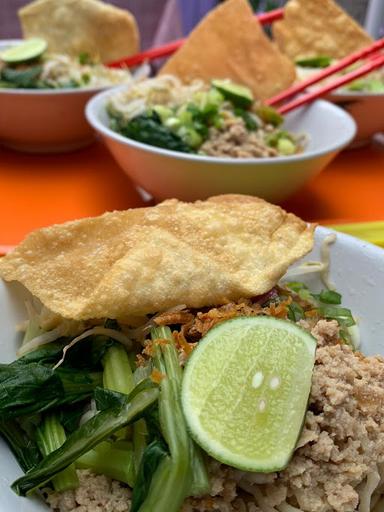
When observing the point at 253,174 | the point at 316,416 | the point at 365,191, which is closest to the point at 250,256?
the point at 316,416

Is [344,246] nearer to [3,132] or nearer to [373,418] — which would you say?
[373,418]

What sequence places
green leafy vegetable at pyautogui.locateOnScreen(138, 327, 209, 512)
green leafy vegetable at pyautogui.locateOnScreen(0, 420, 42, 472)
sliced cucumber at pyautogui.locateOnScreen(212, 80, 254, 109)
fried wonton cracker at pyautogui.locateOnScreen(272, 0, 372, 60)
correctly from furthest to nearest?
1. fried wonton cracker at pyautogui.locateOnScreen(272, 0, 372, 60)
2. sliced cucumber at pyautogui.locateOnScreen(212, 80, 254, 109)
3. green leafy vegetable at pyautogui.locateOnScreen(0, 420, 42, 472)
4. green leafy vegetable at pyautogui.locateOnScreen(138, 327, 209, 512)

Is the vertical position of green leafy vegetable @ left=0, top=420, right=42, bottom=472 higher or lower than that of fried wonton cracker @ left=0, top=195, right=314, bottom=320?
lower

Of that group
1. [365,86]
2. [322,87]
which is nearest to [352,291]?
[322,87]

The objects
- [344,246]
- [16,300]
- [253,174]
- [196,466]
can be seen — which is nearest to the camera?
[196,466]

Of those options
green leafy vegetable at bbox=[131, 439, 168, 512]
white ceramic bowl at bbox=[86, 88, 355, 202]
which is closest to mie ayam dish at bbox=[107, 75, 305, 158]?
white ceramic bowl at bbox=[86, 88, 355, 202]

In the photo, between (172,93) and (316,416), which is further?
(172,93)

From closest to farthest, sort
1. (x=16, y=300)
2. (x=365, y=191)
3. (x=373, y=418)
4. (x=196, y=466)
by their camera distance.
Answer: (x=196, y=466), (x=373, y=418), (x=16, y=300), (x=365, y=191)

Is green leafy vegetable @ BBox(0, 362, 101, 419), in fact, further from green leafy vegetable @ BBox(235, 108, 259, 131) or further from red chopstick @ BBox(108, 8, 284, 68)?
red chopstick @ BBox(108, 8, 284, 68)
